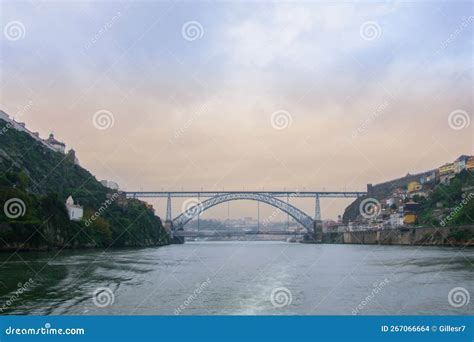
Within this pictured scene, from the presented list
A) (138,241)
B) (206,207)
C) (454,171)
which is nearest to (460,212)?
(454,171)

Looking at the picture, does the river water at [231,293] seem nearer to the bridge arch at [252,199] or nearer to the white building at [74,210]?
the white building at [74,210]

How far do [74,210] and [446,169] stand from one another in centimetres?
4480

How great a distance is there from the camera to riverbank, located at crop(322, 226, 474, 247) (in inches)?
1358

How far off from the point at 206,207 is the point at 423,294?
57.2m

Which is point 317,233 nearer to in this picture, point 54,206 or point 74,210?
point 74,210

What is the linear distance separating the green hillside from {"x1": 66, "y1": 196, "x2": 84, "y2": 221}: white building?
0.63m

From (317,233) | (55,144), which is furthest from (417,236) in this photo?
(55,144)

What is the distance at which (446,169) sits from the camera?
60781 millimetres

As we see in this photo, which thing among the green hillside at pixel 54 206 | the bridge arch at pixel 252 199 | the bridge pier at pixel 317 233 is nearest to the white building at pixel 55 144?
the green hillside at pixel 54 206

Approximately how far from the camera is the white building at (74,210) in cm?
3768

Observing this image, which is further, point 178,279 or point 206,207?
point 206,207

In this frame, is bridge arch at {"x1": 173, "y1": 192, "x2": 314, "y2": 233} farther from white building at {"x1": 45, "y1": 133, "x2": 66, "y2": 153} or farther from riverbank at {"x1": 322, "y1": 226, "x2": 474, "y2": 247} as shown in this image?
white building at {"x1": 45, "y1": 133, "x2": 66, "y2": 153}
